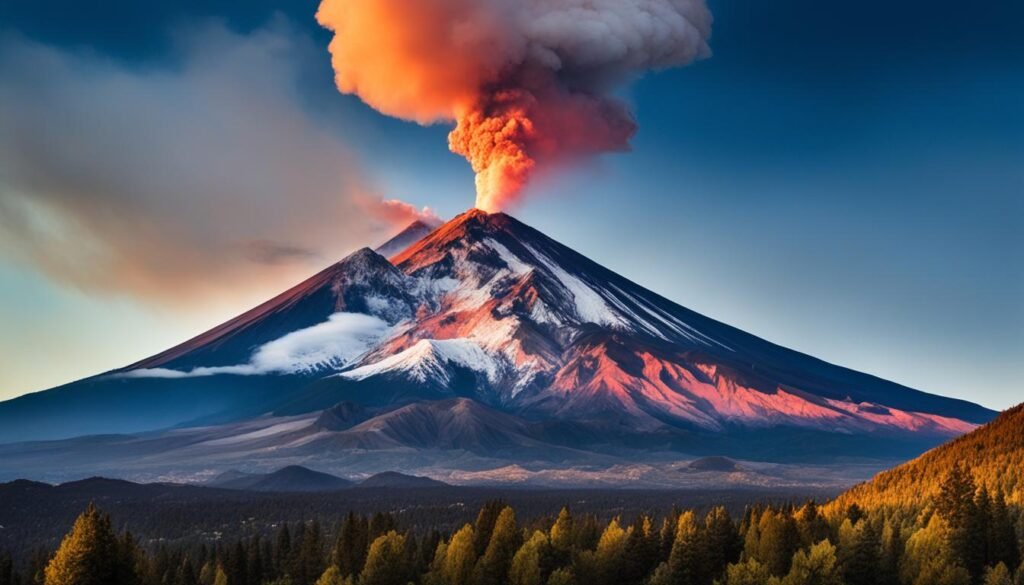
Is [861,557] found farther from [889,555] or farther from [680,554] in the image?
[680,554]

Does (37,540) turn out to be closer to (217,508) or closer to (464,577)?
(217,508)

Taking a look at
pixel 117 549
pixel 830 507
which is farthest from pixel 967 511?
pixel 117 549

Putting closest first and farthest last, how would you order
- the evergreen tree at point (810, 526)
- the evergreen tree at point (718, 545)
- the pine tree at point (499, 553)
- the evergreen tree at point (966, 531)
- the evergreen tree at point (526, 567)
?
1. the evergreen tree at point (966, 531)
2. the evergreen tree at point (526, 567)
3. the evergreen tree at point (718, 545)
4. the pine tree at point (499, 553)
5. the evergreen tree at point (810, 526)

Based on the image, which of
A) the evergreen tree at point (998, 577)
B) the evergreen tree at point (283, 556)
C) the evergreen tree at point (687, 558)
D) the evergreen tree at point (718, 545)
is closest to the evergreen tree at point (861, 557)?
the evergreen tree at point (718, 545)

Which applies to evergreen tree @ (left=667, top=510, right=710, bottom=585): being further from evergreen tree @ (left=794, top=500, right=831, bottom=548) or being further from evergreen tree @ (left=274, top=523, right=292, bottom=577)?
evergreen tree @ (left=274, top=523, right=292, bottom=577)

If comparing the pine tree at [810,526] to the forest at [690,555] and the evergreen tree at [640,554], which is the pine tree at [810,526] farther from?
the evergreen tree at [640,554]

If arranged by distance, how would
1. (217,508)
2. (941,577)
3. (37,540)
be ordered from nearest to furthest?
(941,577) → (37,540) → (217,508)

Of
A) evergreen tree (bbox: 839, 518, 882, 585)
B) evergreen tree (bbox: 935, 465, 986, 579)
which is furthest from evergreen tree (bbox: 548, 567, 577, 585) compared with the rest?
evergreen tree (bbox: 935, 465, 986, 579)
